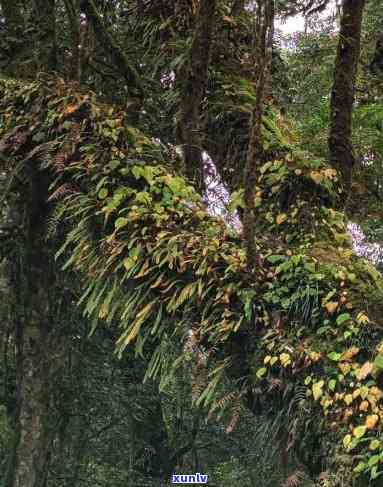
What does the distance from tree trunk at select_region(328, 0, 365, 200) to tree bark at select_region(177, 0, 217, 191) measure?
94 centimetres

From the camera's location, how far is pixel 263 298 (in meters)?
2.96

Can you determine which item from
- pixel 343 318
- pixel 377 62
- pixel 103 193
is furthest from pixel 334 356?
pixel 377 62

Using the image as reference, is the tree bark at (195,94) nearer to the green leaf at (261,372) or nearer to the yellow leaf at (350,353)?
the green leaf at (261,372)

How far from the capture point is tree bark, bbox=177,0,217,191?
160 inches

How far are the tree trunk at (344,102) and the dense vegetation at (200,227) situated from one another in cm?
1

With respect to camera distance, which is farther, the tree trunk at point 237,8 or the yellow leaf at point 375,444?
the tree trunk at point 237,8

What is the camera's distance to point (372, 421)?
2.39 meters

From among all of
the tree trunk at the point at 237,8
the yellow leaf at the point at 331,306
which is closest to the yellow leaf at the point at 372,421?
the yellow leaf at the point at 331,306

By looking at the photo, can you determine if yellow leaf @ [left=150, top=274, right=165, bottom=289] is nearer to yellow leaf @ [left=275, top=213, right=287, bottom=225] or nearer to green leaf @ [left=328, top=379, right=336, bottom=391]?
yellow leaf @ [left=275, top=213, right=287, bottom=225]

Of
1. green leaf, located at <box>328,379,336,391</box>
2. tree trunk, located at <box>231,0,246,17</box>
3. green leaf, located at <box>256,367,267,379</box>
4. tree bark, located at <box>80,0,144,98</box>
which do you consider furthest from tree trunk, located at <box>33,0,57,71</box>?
green leaf, located at <box>328,379,336,391</box>

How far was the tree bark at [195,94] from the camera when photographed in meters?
4.07

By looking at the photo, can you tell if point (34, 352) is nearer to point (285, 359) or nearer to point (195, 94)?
point (195, 94)

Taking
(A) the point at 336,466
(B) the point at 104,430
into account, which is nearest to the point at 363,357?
(A) the point at 336,466

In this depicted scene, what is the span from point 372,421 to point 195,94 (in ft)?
8.18
